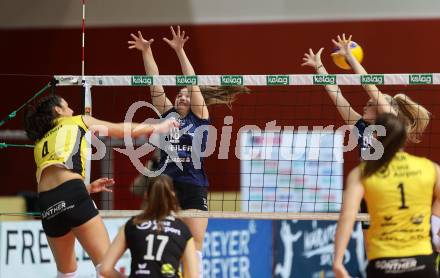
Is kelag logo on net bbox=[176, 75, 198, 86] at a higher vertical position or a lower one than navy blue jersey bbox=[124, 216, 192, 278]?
higher

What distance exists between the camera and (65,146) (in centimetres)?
710

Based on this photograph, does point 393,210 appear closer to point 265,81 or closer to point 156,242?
point 156,242

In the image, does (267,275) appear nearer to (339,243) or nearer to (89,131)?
(89,131)

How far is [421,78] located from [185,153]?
2.27m

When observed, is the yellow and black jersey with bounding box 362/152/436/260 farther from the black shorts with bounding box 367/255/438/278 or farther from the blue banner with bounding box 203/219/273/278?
the blue banner with bounding box 203/219/273/278

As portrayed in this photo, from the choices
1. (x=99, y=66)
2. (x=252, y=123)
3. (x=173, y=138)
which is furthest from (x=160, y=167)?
(x=99, y=66)

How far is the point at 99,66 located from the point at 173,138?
6.88 m

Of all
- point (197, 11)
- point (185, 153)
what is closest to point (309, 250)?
point (185, 153)

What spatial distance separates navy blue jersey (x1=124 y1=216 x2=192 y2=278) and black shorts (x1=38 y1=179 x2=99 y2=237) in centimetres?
114

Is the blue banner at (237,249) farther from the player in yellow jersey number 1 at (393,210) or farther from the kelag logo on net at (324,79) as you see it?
the player in yellow jersey number 1 at (393,210)

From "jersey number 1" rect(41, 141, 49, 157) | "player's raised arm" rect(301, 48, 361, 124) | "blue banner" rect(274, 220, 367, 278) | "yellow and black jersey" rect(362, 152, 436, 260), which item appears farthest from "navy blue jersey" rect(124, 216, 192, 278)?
"blue banner" rect(274, 220, 367, 278)

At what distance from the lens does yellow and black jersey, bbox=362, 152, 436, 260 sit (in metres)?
5.61

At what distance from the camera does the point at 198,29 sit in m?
14.5

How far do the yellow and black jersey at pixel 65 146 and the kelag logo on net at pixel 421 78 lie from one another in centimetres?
304
